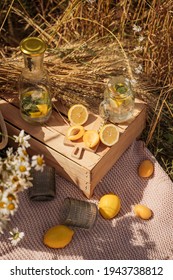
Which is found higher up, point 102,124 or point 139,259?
point 102,124

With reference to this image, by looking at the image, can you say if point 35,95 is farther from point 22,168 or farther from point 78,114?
point 22,168

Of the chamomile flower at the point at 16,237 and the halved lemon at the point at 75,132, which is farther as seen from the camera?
the halved lemon at the point at 75,132

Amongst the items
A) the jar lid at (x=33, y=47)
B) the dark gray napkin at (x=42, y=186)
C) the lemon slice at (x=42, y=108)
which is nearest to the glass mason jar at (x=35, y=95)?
the lemon slice at (x=42, y=108)

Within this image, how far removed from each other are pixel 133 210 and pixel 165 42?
765 millimetres

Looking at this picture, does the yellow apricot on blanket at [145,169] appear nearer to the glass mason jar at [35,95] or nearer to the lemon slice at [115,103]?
the lemon slice at [115,103]

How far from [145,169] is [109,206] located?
10.4 inches

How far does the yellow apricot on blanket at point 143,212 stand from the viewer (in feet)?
7.26

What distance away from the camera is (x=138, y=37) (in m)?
2.68

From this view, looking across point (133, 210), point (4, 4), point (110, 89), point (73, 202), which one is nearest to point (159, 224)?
point (133, 210)

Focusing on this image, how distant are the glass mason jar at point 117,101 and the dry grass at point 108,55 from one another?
10 centimetres

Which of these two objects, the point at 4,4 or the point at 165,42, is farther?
the point at 4,4

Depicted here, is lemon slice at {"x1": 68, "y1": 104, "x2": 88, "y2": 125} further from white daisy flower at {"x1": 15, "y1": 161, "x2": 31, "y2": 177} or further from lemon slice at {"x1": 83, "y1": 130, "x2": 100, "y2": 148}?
white daisy flower at {"x1": 15, "y1": 161, "x2": 31, "y2": 177}

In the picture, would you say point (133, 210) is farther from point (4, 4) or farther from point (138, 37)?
point (4, 4)

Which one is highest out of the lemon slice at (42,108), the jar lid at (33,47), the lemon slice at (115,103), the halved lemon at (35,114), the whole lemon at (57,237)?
the jar lid at (33,47)
